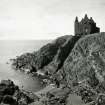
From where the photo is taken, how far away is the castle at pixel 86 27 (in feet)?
408

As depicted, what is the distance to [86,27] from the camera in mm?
126375

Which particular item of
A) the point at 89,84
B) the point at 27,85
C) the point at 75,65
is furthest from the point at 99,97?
the point at 27,85

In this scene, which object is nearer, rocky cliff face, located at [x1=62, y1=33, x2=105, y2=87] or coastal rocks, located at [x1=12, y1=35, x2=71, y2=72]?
rocky cliff face, located at [x1=62, y1=33, x2=105, y2=87]

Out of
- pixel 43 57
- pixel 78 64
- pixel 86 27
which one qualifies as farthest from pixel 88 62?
pixel 86 27

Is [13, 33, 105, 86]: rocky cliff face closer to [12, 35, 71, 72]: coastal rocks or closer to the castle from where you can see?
[12, 35, 71, 72]: coastal rocks

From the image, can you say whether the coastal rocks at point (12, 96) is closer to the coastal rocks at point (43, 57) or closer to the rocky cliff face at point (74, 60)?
the rocky cliff face at point (74, 60)

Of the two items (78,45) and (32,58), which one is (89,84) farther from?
(32,58)

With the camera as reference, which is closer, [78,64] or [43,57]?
[78,64]

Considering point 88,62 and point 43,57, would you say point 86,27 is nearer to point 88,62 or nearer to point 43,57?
point 43,57

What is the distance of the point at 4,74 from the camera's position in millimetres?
123125

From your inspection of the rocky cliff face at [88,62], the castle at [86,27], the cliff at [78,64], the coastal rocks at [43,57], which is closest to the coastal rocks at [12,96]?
the cliff at [78,64]

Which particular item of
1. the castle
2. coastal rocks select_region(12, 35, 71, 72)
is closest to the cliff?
coastal rocks select_region(12, 35, 71, 72)

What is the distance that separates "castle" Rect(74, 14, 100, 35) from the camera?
12445 cm

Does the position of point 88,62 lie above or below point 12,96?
above
